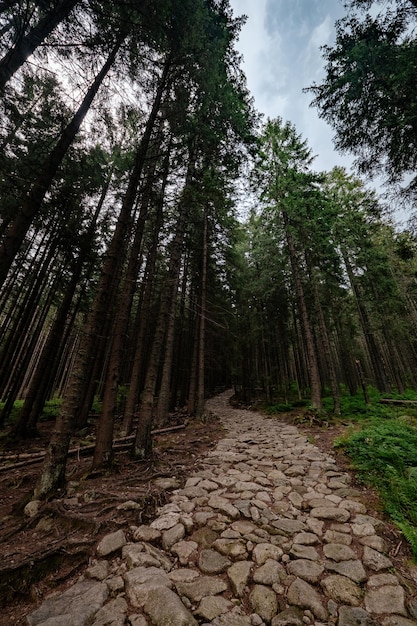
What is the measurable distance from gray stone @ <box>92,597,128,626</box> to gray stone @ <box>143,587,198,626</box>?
0.19 metres

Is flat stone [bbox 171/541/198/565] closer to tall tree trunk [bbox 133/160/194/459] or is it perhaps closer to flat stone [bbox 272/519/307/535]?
flat stone [bbox 272/519/307/535]

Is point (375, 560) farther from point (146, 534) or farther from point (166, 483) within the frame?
point (166, 483)

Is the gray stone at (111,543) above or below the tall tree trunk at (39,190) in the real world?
below

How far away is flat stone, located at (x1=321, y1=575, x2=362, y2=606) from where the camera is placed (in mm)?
2199

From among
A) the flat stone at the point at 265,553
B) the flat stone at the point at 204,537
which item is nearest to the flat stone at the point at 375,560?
the flat stone at the point at 265,553

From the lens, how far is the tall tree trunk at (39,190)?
4.77m

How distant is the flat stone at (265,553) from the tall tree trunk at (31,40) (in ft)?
29.3

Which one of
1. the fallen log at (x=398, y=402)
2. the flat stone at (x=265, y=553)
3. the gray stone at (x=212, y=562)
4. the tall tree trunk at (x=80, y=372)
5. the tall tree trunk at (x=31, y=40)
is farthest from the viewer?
the fallen log at (x=398, y=402)

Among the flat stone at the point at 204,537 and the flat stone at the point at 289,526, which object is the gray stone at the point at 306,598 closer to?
the flat stone at the point at 289,526

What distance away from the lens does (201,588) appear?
91.8 inches

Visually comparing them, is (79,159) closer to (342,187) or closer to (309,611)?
(309,611)

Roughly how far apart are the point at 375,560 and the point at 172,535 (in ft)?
7.74

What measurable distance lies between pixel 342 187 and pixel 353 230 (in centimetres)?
352

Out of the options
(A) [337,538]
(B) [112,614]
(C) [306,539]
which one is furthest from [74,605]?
(A) [337,538]
